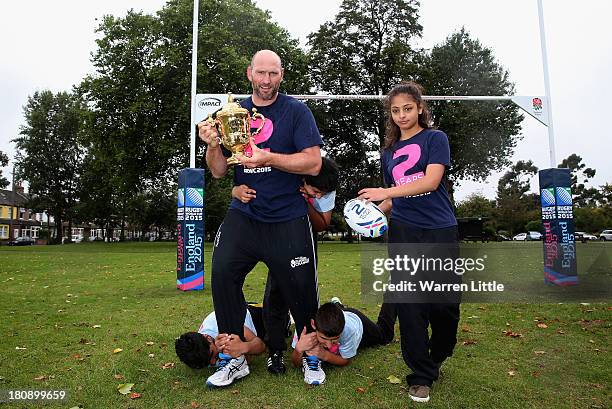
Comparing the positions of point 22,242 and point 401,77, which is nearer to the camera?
point 401,77

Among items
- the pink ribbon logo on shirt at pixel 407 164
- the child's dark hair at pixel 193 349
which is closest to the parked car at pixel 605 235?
the pink ribbon logo on shirt at pixel 407 164

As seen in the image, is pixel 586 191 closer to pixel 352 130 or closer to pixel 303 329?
pixel 352 130

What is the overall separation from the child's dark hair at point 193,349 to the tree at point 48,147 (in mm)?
42802

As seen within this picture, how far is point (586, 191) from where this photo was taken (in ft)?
182

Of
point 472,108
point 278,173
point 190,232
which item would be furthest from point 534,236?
point 278,173

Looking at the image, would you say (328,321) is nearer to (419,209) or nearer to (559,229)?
(419,209)

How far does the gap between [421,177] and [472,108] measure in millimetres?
24876

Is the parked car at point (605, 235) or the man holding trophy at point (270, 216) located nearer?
the man holding trophy at point (270, 216)

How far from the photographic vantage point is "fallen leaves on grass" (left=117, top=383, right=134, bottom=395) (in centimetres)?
336

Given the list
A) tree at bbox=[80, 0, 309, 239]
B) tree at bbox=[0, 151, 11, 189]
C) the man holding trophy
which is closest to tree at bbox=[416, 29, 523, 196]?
tree at bbox=[80, 0, 309, 239]

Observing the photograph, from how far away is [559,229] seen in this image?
934cm

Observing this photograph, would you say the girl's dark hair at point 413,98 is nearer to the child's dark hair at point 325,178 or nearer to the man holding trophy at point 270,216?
the child's dark hair at point 325,178

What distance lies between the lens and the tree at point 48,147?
4159 cm

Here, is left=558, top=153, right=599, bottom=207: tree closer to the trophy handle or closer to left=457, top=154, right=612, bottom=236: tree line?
left=457, top=154, right=612, bottom=236: tree line
